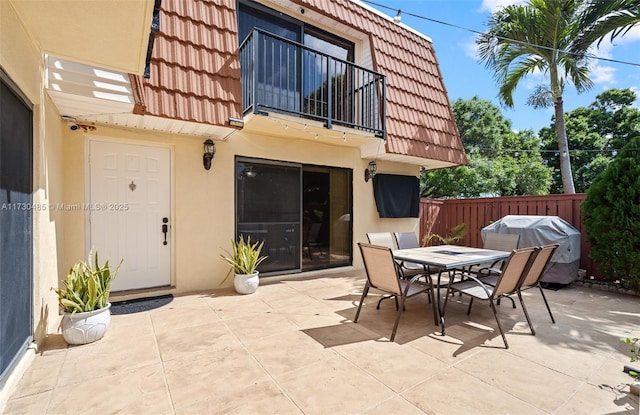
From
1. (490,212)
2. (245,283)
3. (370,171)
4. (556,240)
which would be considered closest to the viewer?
(245,283)

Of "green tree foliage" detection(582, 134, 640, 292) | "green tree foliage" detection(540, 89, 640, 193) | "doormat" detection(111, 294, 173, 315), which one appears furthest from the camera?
"green tree foliage" detection(540, 89, 640, 193)

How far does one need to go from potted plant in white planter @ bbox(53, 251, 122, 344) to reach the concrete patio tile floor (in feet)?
0.36

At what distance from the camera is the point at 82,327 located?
115 inches

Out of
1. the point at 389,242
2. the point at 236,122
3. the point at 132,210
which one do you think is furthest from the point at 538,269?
the point at 132,210

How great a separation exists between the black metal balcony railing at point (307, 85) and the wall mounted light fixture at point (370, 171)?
2.85 ft

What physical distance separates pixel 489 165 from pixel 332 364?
518 inches

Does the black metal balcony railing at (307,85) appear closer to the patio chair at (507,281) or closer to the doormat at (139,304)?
the doormat at (139,304)

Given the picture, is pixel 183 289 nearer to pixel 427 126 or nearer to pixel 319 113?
pixel 319 113

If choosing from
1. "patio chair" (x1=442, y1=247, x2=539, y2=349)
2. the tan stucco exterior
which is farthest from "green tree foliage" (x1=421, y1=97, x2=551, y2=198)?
"patio chair" (x1=442, y1=247, x2=539, y2=349)

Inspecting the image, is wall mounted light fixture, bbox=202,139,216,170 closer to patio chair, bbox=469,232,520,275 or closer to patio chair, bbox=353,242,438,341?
patio chair, bbox=353,242,438,341

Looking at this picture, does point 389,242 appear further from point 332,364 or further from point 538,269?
point 332,364

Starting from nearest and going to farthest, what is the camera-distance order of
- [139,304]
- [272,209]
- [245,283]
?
[139,304] → [245,283] → [272,209]

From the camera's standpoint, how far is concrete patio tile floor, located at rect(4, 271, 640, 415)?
208 cm

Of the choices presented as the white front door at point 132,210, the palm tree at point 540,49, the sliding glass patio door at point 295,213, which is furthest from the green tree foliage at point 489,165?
the white front door at point 132,210
